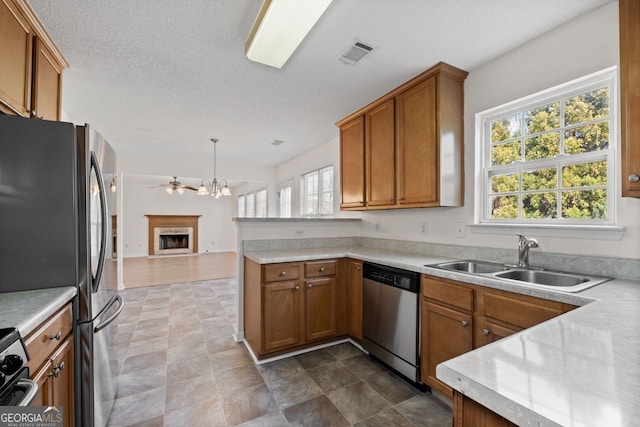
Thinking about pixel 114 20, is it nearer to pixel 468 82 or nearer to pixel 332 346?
pixel 468 82

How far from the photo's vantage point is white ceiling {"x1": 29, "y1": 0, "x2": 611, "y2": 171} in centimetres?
169

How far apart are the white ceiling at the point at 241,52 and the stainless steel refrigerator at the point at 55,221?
35.8 inches

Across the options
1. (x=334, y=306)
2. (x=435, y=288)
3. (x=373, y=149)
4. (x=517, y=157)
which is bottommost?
(x=334, y=306)

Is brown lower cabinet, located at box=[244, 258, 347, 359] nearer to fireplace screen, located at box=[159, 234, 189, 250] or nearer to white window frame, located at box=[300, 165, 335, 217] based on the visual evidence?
white window frame, located at box=[300, 165, 335, 217]

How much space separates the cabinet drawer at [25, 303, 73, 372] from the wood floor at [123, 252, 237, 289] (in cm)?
436

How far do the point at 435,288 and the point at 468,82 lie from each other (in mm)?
1769

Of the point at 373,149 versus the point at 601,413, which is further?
the point at 373,149

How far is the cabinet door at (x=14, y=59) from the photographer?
152 cm

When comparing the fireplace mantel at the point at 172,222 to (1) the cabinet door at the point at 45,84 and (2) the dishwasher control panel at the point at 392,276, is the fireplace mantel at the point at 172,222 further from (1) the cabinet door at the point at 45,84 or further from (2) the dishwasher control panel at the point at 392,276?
(2) the dishwasher control panel at the point at 392,276

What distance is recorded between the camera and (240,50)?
2.11 meters

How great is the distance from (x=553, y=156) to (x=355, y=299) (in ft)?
6.38

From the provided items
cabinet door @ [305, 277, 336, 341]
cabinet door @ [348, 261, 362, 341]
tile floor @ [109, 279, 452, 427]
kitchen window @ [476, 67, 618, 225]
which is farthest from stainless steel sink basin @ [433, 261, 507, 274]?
cabinet door @ [305, 277, 336, 341]

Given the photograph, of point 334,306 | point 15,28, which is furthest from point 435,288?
point 15,28

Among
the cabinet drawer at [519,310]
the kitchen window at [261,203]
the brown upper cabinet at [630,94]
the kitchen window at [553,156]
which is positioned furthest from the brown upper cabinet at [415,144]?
the kitchen window at [261,203]
